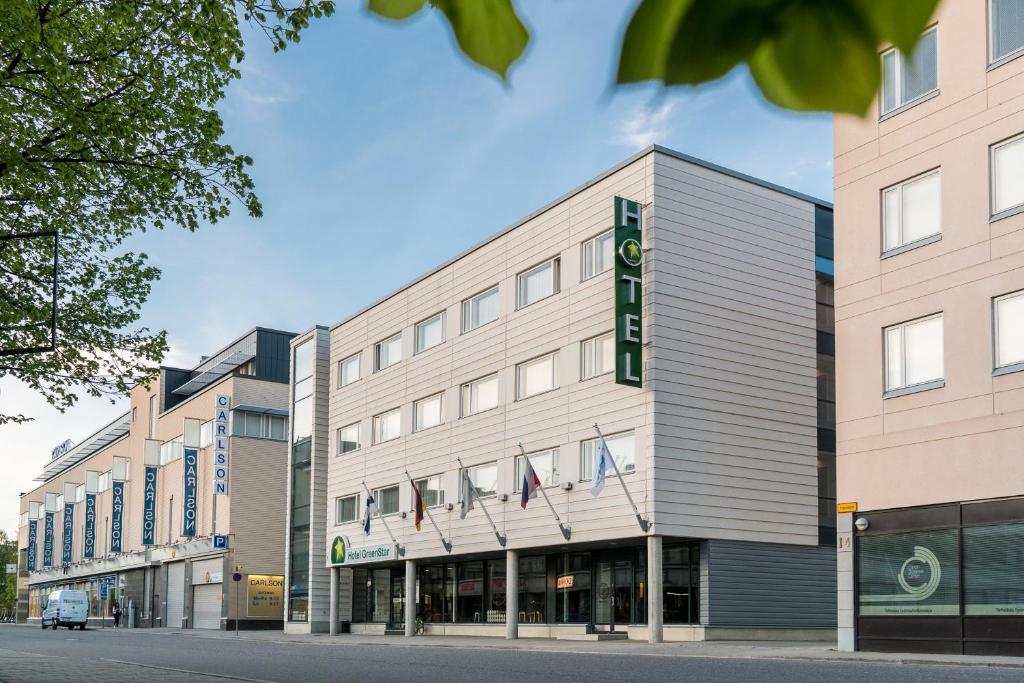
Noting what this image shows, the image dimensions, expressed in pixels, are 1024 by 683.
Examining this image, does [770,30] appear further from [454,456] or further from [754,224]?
[454,456]

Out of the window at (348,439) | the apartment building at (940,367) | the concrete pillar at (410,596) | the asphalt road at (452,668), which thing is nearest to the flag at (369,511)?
the concrete pillar at (410,596)

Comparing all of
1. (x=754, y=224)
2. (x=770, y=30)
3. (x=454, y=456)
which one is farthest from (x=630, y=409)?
(x=770, y=30)

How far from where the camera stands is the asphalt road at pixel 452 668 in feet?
58.9

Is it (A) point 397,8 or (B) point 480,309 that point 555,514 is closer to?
(B) point 480,309

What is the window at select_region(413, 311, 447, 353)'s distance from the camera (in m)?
43.8

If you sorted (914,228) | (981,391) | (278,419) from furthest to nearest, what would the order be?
(278,419), (914,228), (981,391)

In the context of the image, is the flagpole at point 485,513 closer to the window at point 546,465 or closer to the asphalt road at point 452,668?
the window at point 546,465

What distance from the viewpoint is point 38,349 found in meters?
20.3

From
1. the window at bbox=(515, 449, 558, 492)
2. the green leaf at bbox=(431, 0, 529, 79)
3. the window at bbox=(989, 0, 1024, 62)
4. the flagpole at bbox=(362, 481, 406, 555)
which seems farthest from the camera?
the flagpole at bbox=(362, 481, 406, 555)

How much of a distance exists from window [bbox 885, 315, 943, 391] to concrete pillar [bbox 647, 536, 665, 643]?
31.0ft

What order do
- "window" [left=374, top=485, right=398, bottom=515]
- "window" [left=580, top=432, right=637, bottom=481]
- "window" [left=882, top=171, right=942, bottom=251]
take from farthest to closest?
1. "window" [left=374, top=485, right=398, bottom=515]
2. "window" [left=580, top=432, right=637, bottom=481]
3. "window" [left=882, top=171, right=942, bottom=251]

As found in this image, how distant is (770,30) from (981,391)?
22870 mm

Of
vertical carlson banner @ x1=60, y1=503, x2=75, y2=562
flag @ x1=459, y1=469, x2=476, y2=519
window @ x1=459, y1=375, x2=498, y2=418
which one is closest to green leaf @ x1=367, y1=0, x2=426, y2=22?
flag @ x1=459, y1=469, x2=476, y2=519

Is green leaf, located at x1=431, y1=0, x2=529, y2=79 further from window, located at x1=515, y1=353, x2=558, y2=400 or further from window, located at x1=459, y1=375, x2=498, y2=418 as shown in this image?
window, located at x1=459, y1=375, x2=498, y2=418
